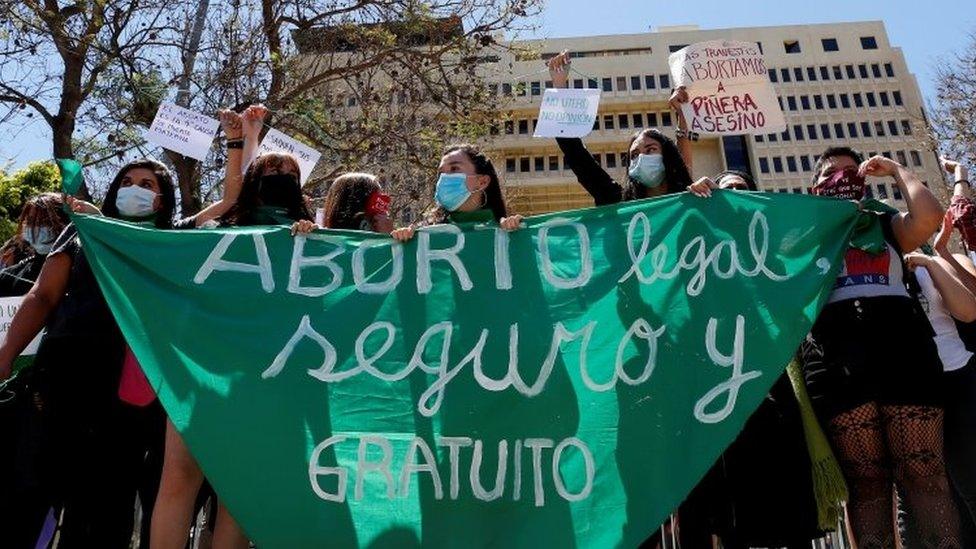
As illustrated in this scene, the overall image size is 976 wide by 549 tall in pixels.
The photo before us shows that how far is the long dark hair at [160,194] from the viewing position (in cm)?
321

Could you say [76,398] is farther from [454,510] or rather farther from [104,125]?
[104,125]

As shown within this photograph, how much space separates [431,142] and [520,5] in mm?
2316

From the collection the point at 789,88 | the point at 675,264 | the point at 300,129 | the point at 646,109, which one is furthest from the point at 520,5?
the point at 789,88

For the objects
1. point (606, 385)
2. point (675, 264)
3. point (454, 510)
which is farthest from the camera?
point (675, 264)

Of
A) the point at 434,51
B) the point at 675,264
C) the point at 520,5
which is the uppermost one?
the point at 520,5

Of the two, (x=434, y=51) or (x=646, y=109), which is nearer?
(x=434, y=51)

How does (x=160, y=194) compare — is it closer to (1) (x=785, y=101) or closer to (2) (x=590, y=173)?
(2) (x=590, y=173)

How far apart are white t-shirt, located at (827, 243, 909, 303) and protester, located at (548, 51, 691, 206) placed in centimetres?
77

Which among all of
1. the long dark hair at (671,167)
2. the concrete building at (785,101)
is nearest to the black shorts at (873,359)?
the long dark hair at (671,167)

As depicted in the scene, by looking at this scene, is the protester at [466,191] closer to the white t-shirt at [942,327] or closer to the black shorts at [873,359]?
the black shorts at [873,359]

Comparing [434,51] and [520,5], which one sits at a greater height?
[520,5]

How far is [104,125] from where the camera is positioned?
940cm

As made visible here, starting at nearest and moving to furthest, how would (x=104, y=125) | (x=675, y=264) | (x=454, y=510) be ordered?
1. (x=454, y=510)
2. (x=675, y=264)
3. (x=104, y=125)

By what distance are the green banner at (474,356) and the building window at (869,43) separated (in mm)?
52376
